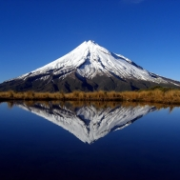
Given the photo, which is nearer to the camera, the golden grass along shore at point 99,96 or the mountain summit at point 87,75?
the golden grass along shore at point 99,96

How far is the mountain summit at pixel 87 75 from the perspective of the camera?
8650 centimetres

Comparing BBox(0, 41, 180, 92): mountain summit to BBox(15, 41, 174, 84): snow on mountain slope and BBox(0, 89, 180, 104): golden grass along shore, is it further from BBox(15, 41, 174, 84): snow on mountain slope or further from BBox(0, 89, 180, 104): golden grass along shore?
BBox(0, 89, 180, 104): golden grass along shore

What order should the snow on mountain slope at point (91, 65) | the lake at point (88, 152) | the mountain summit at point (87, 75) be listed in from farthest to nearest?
1. the snow on mountain slope at point (91, 65)
2. the mountain summit at point (87, 75)
3. the lake at point (88, 152)

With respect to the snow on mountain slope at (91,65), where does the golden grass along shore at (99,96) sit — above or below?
below

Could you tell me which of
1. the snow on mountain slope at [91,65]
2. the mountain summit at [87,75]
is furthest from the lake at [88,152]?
the snow on mountain slope at [91,65]

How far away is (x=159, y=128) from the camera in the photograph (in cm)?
940

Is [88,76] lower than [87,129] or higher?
higher

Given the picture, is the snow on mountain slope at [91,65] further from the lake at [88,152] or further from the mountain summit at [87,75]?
the lake at [88,152]

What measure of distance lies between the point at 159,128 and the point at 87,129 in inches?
105

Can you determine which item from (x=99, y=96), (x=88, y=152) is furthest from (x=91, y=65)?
(x=88, y=152)

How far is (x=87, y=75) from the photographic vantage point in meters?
100

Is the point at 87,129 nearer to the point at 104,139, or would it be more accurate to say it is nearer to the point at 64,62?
the point at 104,139

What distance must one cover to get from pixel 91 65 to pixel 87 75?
16.9ft

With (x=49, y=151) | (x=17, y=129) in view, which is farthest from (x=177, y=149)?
(x=17, y=129)
